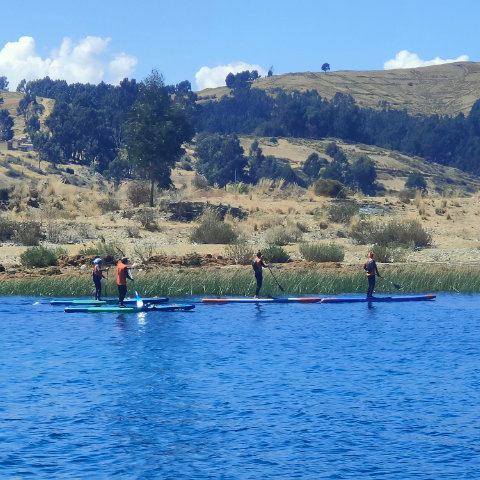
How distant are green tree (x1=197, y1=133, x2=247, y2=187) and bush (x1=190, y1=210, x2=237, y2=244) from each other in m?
49.2

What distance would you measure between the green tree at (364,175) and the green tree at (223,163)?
11794 millimetres

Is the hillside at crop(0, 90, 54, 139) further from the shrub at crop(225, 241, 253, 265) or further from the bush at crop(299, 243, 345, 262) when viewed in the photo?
the bush at crop(299, 243, 345, 262)

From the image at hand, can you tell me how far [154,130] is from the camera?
74.4m

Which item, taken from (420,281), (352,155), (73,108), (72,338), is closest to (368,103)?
(352,155)

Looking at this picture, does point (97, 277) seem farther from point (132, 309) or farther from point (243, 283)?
point (243, 283)

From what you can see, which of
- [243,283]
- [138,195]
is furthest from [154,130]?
[243,283]

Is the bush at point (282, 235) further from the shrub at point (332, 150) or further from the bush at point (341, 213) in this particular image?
the shrub at point (332, 150)

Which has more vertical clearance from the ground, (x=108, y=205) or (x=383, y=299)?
(x=108, y=205)

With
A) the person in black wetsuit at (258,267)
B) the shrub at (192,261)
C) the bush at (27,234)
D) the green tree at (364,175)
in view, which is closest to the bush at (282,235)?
the shrub at (192,261)

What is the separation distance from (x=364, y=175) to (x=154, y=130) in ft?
143

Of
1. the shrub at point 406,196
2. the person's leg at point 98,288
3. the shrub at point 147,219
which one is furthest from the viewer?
the shrub at point 406,196

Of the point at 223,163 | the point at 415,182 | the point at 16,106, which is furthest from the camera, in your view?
the point at 16,106

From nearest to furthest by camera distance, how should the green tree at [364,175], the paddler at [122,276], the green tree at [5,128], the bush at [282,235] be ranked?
1. the paddler at [122,276]
2. the bush at [282,235]
3. the green tree at [364,175]
4. the green tree at [5,128]

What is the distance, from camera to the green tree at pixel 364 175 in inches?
4461
